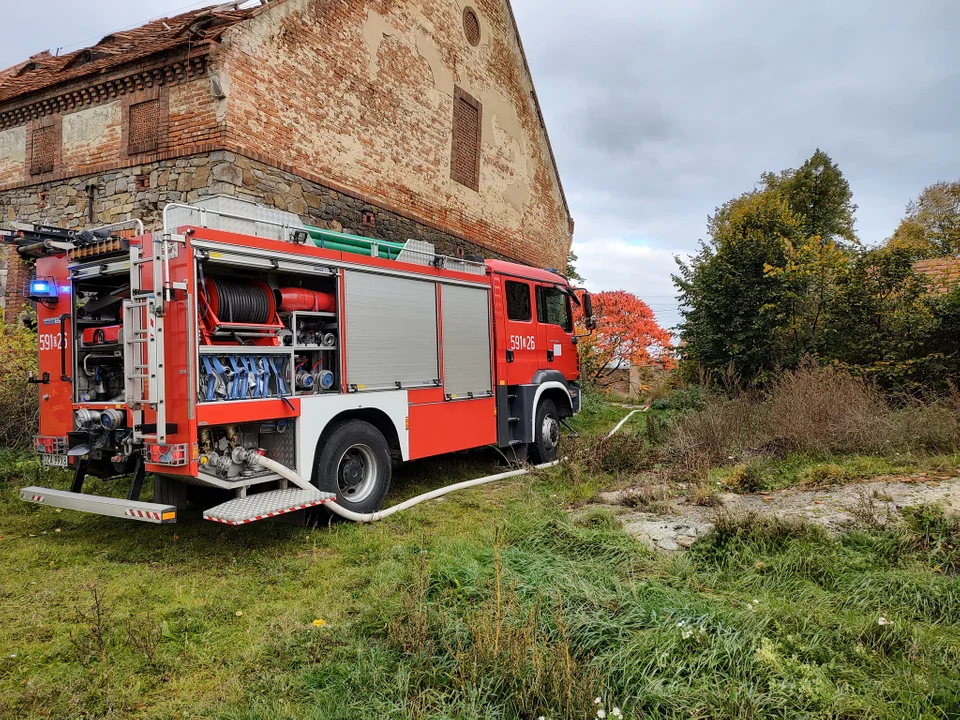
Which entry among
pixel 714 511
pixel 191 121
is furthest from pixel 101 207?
pixel 714 511

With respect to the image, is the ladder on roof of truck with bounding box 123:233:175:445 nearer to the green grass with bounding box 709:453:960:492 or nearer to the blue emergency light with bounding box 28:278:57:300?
the blue emergency light with bounding box 28:278:57:300

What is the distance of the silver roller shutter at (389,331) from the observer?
20.8 ft

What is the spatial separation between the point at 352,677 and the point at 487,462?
6.66 metres

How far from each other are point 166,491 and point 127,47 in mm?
9320

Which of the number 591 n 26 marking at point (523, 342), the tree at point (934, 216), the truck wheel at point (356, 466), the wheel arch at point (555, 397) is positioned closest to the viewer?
the truck wheel at point (356, 466)

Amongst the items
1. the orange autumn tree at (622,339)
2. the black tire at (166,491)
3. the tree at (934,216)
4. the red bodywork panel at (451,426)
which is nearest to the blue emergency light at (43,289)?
the black tire at (166,491)

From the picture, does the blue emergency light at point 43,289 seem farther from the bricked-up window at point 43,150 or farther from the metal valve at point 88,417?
the bricked-up window at point 43,150

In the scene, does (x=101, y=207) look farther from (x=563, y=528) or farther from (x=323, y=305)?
(x=563, y=528)

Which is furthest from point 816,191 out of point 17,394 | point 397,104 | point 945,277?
point 17,394

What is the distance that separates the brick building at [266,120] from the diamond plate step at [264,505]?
19.3 ft

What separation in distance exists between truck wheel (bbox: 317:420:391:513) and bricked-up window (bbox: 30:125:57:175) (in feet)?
30.9

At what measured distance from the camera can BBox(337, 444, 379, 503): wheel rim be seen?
20.6 ft

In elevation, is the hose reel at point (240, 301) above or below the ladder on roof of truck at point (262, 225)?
below

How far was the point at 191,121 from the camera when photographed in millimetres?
9633
